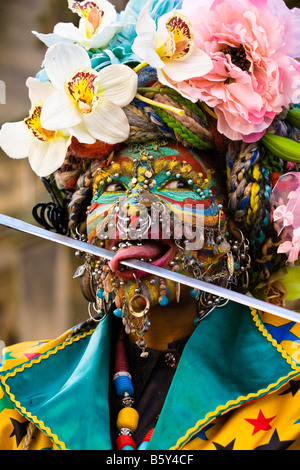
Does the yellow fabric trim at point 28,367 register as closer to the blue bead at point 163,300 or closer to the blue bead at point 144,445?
the blue bead at point 144,445

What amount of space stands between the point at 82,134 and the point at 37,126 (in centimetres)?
16

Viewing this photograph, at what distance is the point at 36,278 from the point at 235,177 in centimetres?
303

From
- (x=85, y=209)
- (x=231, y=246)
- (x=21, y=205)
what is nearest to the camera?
(x=231, y=246)

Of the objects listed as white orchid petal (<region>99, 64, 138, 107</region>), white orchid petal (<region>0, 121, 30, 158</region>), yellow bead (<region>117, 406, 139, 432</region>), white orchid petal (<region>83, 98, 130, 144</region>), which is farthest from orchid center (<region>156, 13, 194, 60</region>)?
yellow bead (<region>117, 406, 139, 432</region>)

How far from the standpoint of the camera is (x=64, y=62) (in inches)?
102

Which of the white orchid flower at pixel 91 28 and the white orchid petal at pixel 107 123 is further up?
the white orchid flower at pixel 91 28

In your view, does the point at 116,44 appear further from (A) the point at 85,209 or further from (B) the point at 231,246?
(B) the point at 231,246

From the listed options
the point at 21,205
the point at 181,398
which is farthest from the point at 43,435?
the point at 21,205

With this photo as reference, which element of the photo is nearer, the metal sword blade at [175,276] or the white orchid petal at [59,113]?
the metal sword blade at [175,276]

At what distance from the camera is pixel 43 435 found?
2.70 m

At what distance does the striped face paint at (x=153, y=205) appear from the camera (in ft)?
8.58

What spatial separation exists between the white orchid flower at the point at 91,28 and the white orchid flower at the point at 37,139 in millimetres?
195

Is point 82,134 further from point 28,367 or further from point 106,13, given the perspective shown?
point 28,367

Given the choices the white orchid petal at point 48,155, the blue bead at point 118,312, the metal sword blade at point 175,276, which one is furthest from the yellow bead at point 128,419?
the white orchid petal at point 48,155
